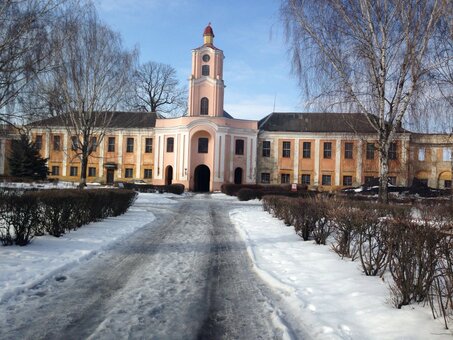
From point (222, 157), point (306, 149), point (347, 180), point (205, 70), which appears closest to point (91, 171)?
point (222, 157)

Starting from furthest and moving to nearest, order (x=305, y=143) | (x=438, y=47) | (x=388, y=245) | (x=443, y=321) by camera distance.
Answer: (x=305, y=143) < (x=438, y=47) < (x=388, y=245) < (x=443, y=321)

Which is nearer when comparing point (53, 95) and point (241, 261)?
point (241, 261)

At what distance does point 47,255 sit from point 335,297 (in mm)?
5427

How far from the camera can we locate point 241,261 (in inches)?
338

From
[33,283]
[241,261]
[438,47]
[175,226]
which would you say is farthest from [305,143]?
[33,283]

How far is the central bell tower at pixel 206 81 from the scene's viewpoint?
46.7 m

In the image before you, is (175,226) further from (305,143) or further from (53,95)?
(305,143)

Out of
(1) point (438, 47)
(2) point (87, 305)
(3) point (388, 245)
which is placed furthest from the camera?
(1) point (438, 47)

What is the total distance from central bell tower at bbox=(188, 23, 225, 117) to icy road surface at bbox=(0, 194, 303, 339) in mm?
39066

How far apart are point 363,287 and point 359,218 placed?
182 centimetres

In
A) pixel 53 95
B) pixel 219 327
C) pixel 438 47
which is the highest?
pixel 438 47

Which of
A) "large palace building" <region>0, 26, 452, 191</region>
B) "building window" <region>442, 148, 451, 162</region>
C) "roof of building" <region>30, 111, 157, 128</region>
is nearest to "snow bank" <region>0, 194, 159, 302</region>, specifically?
"large palace building" <region>0, 26, 452, 191</region>

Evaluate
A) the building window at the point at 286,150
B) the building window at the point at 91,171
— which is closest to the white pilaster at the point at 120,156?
the building window at the point at 91,171

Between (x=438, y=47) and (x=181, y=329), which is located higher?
(x=438, y=47)
